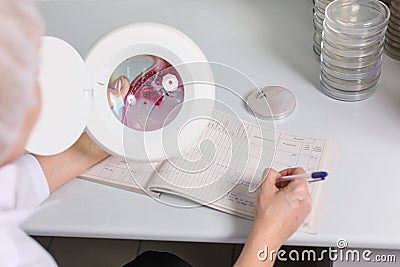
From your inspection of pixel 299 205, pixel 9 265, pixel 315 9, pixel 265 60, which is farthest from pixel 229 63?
pixel 9 265

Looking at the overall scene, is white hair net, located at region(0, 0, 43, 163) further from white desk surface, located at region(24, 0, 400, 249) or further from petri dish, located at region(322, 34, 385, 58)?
petri dish, located at region(322, 34, 385, 58)

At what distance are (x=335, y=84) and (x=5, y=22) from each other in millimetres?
595

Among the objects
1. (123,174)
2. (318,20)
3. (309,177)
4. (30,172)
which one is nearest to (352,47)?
(318,20)

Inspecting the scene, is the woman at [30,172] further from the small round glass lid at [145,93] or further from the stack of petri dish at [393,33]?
the stack of petri dish at [393,33]

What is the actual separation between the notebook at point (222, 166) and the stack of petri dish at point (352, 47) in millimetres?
115

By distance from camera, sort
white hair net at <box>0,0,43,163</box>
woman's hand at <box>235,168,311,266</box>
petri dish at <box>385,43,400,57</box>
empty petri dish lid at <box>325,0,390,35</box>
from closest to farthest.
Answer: white hair net at <box>0,0,43,163</box> < woman's hand at <box>235,168,311,266</box> < empty petri dish lid at <box>325,0,390,35</box> < petri dish at <box>385,43,400,57</box>

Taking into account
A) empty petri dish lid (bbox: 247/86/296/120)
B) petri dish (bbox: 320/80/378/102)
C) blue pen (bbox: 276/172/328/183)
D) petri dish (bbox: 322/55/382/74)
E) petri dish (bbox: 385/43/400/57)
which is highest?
petri dish (bbox: 385/43/400/57)

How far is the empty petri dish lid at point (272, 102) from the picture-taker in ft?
3.54

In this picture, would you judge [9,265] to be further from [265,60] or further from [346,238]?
[265,60]

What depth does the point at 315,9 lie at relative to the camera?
117 cm

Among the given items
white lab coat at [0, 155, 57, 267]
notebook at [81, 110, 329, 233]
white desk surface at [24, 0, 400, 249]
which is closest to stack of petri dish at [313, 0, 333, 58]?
white desk surface at [24, 0, 400, 249]

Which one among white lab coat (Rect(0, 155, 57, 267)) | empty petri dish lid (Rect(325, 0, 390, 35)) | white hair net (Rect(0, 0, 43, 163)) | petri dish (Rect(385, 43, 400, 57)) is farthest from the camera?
petri dish (Rect(385, 43, 400, 57))

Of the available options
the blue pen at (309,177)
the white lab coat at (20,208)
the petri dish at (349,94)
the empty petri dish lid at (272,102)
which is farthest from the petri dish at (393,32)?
the white lab coat at (20,208)

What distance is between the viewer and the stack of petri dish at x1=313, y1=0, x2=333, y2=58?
3.74ft
